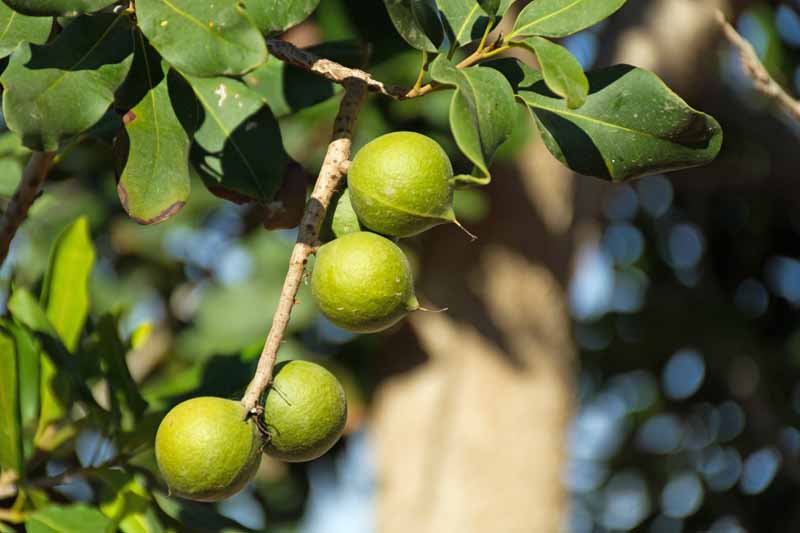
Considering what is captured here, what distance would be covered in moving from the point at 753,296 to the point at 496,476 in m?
1.48

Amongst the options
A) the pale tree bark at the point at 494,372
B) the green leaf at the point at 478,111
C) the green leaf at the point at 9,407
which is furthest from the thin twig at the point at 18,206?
the pale tree bark at the point at 494,372

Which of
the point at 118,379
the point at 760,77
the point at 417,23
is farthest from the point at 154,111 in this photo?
the point at 760,77

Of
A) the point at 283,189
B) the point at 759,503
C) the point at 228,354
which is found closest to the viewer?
the point at 283,189

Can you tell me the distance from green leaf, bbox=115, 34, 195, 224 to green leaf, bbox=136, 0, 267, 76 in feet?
0.37

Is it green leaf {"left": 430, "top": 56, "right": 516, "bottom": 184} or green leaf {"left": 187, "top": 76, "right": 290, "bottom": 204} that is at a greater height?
green leaf {"left": 430, "top": 56, "right": 516, "bottom": 184}

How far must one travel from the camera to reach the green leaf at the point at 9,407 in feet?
4.52

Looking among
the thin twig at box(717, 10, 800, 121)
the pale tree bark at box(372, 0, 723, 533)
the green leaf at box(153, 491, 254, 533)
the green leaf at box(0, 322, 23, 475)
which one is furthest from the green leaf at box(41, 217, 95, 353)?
the pale tree bark at box(372, 0, 723, 533)

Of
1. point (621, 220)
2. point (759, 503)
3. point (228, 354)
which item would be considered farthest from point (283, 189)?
point (621, 220)

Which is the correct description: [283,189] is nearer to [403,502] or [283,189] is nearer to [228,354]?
[228,354]

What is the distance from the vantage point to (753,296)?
405 centimetres

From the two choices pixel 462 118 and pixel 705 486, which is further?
pixel 705 486

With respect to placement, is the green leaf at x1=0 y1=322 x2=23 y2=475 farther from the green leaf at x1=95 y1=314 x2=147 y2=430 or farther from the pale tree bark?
the pale tree bark

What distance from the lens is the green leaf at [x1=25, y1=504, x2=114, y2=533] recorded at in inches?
50.4

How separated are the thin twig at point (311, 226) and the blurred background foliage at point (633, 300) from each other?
1.33 meters
